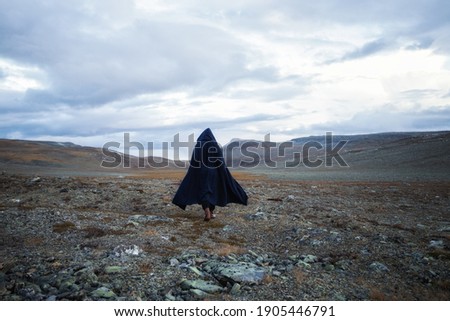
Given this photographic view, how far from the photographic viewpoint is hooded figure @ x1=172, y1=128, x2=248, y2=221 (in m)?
11.1

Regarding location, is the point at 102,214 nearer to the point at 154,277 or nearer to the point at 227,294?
the point at 154,277

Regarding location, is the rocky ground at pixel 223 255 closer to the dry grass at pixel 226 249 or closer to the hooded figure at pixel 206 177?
the dry grass at pixel 226 249

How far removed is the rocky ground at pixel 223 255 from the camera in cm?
573

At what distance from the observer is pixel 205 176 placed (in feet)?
36.3

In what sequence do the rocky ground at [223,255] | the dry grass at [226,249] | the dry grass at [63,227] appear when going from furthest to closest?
the dry grass at [63,227]
the dry grass at [226,249]
the rocky ground at [223,255]

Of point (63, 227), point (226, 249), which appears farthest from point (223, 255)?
point (63, 227)

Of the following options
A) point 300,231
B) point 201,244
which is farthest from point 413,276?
point 201,244

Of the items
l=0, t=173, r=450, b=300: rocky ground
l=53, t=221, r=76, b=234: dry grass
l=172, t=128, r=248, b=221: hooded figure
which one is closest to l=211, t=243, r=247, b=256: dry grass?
l=0, t=173, r=450, b=300: rocky ground

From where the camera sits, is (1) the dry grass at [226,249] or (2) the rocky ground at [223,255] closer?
(2) the rocky ground at [223,255]

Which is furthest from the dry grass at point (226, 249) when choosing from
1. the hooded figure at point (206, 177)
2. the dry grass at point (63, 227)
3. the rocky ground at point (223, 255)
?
the dry grass at point (63, 227)

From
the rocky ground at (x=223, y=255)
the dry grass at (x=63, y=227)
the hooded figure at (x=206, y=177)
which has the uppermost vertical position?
the hooded figure at (x=206, y=177)

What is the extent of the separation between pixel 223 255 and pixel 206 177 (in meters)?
3.99
